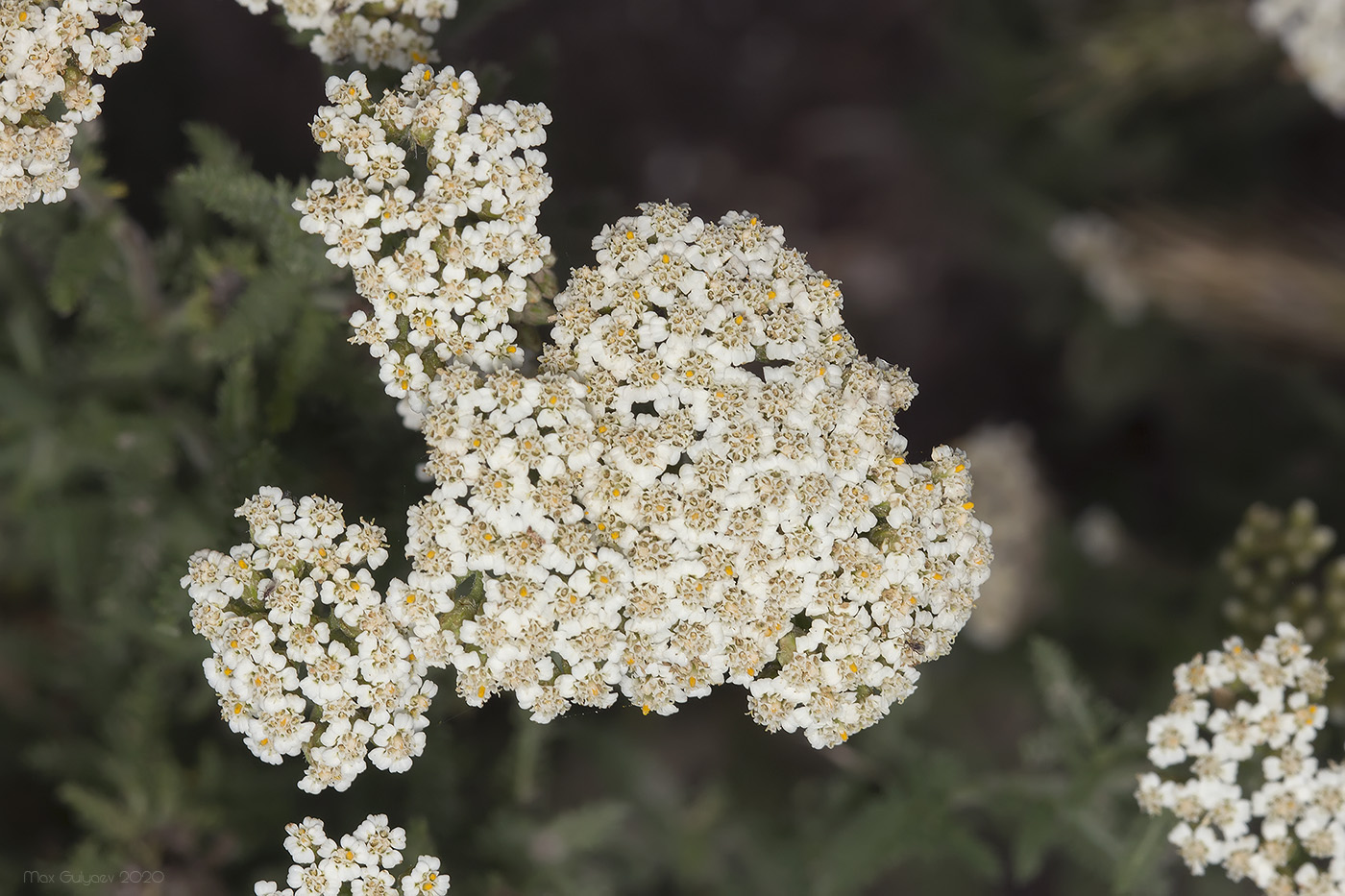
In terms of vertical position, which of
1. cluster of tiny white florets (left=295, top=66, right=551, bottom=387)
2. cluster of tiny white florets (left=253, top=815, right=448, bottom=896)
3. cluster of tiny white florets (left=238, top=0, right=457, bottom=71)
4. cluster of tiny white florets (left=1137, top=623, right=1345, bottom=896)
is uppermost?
cluster of tiny white florets (left=238, top=0, right=457, bottom=71)

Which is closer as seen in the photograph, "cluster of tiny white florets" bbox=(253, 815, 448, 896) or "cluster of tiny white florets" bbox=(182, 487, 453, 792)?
"cluster of tiny white florets" bbox=(182, 487, 453, 792)

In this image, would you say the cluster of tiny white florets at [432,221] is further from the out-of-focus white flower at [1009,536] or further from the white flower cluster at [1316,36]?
the white flower cluster at [1316,36]

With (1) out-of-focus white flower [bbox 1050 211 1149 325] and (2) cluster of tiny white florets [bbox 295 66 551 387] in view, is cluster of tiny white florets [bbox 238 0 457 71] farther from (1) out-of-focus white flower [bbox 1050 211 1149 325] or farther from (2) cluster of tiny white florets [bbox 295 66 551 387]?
(1) out-of-focus white flower [bbox 1050 211 1149 325]

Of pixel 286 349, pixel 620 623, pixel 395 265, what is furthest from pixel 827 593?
pixel 286 349

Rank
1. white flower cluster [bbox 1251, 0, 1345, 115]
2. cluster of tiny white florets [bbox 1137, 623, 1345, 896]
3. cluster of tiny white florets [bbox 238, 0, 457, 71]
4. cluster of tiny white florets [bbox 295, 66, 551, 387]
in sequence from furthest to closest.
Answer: white flower cluster [bbox 1251, 0, 1345, 115] < cluster of tiny white florets [bbox 1137, 623, 1345, 896] < cluster of tiny white florets [bbox 238, 0, 457, 71] < cluster of tiny white florets [bbox 295, 66, 551, 387]

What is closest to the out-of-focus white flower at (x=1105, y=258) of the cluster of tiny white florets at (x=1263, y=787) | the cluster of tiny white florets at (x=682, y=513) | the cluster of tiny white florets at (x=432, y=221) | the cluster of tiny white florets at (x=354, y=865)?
the cluster of tiny white florets at (x=1263, y=787)

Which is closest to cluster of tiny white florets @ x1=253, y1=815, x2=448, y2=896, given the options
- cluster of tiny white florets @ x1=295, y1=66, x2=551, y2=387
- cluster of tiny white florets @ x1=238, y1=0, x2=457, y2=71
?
cluster of tiny white florets @ x1=295, y1=66, x2=551, y2=387

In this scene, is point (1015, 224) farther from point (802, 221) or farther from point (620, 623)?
point (620, 623)

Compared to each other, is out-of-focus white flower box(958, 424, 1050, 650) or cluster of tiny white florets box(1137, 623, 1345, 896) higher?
out-of-focus white flower box(958, 424, 1050, 650)
